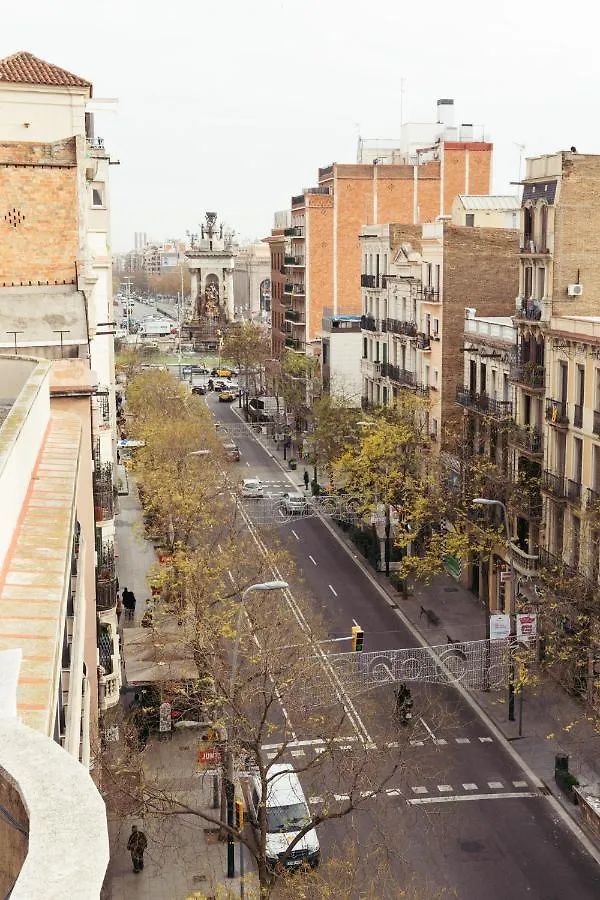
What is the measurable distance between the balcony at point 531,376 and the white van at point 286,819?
17.8m

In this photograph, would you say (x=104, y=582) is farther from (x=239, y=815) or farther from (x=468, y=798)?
(x=468, y=798)

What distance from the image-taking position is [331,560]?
54.4 m

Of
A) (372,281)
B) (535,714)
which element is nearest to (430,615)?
(535,714)

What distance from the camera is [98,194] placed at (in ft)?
181

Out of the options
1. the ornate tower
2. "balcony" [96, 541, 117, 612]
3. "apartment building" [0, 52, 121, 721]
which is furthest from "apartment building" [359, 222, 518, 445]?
the ornate tower

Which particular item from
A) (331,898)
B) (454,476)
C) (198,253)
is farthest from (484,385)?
(198,253)

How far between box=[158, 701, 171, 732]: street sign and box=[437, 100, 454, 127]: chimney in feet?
243

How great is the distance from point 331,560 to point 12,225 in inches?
1072

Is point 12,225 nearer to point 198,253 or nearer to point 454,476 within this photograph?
point 454,476

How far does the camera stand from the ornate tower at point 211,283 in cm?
15788

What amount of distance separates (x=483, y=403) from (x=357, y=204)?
44910mm

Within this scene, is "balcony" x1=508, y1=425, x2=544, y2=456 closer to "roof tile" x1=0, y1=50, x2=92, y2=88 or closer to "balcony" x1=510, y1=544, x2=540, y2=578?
"balcony" x1=510, y1=544, x2=540, y2=578

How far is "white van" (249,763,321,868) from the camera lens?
25.4m

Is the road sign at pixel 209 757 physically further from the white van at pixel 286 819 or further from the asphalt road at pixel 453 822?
the asphalt road at pixel 453 822
